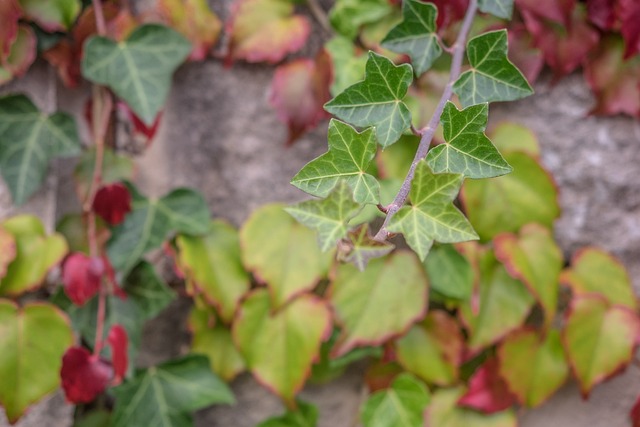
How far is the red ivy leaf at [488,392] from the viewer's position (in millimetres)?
890

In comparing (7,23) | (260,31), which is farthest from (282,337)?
(7,23)

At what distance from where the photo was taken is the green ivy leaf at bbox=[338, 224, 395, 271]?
0.48 m

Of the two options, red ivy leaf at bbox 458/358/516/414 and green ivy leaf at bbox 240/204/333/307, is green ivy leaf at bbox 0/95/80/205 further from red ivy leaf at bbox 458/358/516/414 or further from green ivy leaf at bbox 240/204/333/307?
red ivy leaf at bbox 458/358/516/414

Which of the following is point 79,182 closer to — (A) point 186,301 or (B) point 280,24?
(A) point 186,301

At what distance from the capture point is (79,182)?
91cm

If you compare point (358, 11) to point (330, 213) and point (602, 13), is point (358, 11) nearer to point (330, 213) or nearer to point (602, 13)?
point (602, 13)

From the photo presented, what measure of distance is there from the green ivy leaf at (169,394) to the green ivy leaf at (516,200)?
402 mm

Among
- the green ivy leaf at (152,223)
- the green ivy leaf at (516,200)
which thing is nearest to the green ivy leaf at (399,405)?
the green ivy leaf at (516,200)

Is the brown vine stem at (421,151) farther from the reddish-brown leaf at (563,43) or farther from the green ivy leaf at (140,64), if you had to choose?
the green ivy leaf at (140,64)

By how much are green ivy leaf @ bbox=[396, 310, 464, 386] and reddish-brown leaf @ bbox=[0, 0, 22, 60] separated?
0.63 metres

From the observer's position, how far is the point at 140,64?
2.83 feet

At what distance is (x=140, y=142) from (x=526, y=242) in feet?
1.81

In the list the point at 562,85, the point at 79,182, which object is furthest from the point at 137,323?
the point at 562,85

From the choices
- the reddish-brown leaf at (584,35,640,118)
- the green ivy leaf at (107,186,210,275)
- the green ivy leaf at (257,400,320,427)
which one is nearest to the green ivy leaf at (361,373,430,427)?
the green ivy leaf at (257,400,320,427)
